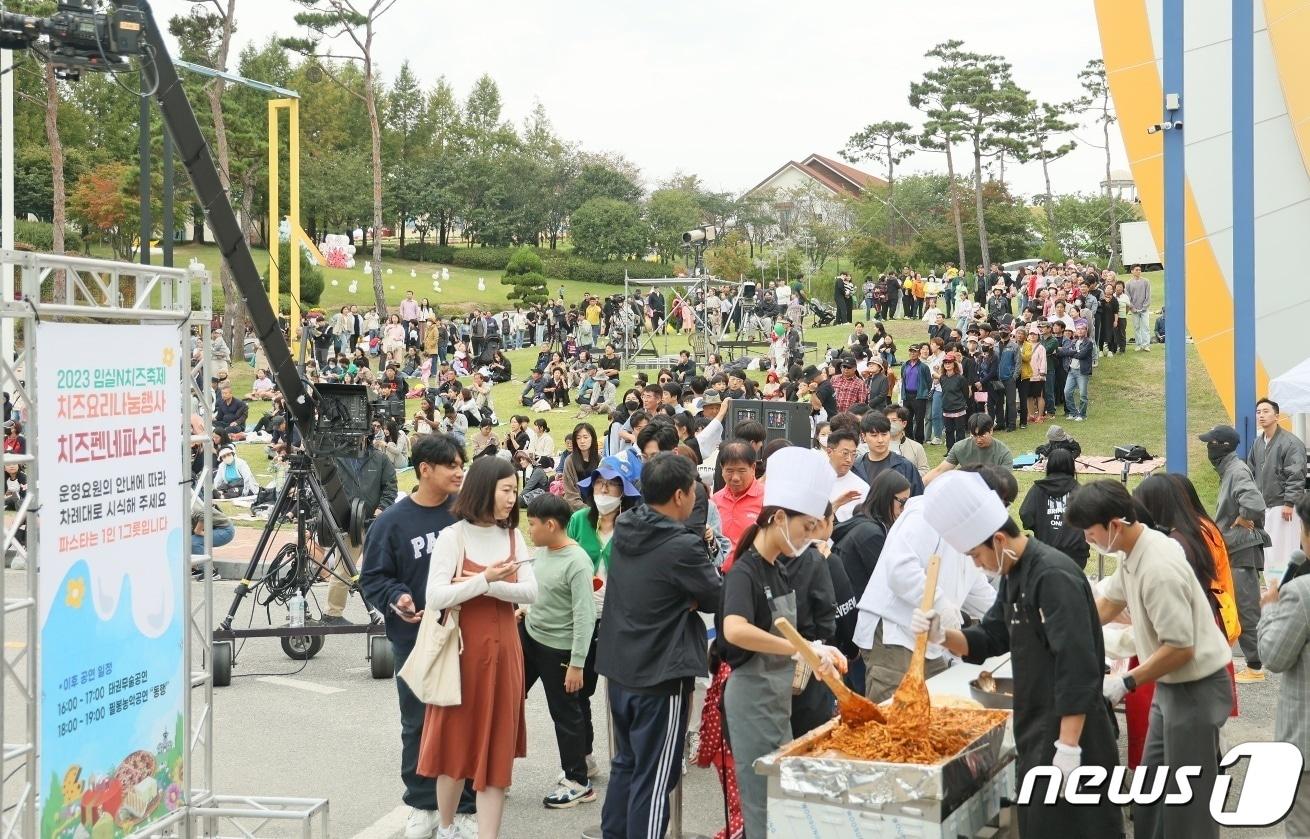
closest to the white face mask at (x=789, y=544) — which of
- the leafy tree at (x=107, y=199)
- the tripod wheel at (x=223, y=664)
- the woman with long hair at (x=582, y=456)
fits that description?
the woman with long hair at (x=582, y=456)

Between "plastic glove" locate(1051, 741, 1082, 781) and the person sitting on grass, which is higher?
the person sitting on grass

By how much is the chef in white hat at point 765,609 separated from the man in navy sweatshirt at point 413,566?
5.94 feet

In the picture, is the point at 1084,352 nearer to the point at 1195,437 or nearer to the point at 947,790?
the point at 1195,437

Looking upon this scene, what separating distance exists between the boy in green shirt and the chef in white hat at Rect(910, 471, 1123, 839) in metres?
2.18

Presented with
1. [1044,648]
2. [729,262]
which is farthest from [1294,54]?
[729,262]

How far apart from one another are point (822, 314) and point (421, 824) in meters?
36.3

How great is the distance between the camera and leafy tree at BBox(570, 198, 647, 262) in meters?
68.6

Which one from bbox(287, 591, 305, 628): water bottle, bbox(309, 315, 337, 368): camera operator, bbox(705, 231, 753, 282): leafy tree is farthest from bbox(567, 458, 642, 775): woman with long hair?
bbox(705, 231, 753, 282): leafy tree

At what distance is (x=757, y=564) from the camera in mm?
5375

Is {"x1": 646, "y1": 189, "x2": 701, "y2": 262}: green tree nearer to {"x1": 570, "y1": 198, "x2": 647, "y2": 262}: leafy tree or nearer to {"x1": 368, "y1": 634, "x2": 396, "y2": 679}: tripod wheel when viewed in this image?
{"x1": 570, "y1": 198, "x2": 647, "y2": 262}: leafy tree

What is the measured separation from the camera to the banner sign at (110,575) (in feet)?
16.6

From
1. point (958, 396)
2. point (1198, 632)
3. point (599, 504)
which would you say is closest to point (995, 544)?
point (1198, 632)

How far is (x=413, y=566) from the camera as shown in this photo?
6590mm

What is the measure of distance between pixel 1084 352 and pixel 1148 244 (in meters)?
24.7
